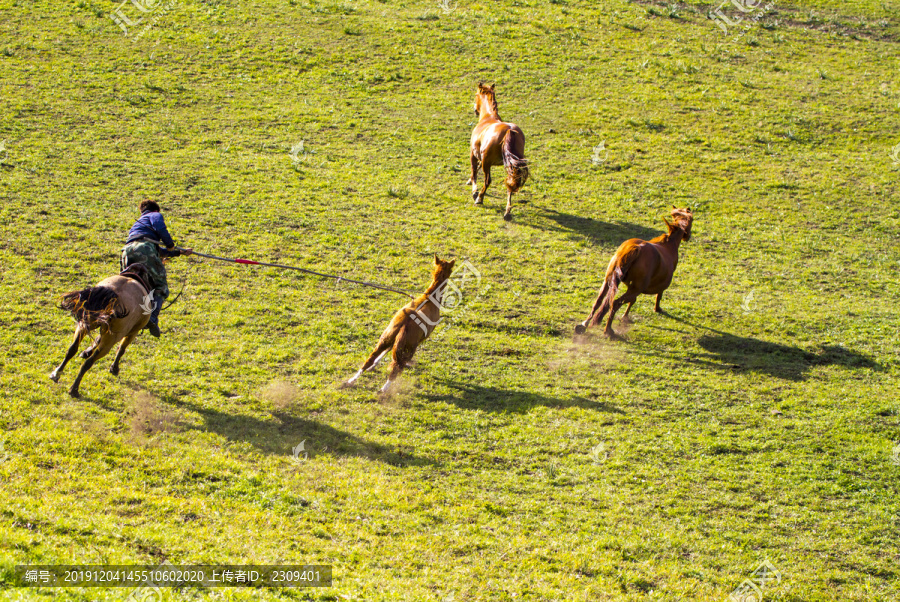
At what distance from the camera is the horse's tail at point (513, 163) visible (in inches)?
681

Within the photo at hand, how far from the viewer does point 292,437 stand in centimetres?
985

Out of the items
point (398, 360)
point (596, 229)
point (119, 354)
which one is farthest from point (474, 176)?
point (119, 354)

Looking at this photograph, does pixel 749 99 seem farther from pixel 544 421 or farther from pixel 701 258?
pixel 544 421

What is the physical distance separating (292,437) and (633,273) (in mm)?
7247

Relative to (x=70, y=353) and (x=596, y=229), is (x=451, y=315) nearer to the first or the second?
(x=596, y=229)

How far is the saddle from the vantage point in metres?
10.3

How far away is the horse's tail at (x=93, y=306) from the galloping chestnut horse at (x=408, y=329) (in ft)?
11.9

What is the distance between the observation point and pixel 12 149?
1859 cm

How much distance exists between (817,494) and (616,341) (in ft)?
15.7

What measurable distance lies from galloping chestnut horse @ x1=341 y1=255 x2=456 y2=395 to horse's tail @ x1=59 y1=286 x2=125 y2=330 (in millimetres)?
3632

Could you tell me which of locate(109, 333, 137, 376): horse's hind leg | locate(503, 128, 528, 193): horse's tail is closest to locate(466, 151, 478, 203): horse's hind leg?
locate(503, 128, 528, 193): horse's tail

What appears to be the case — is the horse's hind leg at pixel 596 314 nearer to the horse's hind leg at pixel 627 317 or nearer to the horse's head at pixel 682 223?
the horse's hind leg at pixel 627 317

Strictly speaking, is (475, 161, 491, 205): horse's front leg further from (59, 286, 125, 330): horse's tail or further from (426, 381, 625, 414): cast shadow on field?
(59, 286, 125, 330): horse's tail

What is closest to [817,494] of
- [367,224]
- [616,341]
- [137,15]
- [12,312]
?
[616,341]
